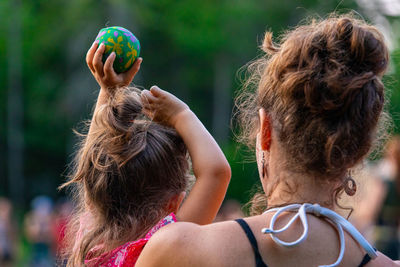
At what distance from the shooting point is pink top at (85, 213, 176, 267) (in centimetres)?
223

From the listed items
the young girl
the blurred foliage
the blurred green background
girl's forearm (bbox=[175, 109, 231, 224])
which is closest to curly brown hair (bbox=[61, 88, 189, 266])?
the young girl

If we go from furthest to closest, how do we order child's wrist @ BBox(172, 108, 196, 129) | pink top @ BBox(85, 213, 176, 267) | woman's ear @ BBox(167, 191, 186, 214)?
woman's ear @ BBox(167, 191, 186, 214) < child's wrist @ BBox(172, 108, 196, 129) < pink top @ BBox(85, 213, 176, 267)

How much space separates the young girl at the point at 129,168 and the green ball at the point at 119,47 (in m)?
0.05

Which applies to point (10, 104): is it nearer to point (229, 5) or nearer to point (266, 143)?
point (229, 5)

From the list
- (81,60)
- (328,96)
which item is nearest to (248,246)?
(328,96)

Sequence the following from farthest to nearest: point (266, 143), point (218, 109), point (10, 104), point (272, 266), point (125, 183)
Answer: point (218, 109)
point (10, 104)
point (125, 183)
point (266, 143)
point (272, 266)

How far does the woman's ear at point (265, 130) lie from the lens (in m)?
1.98

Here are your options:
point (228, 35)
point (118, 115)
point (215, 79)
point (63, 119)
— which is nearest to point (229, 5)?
point (228, 35)

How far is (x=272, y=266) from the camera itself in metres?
1.79

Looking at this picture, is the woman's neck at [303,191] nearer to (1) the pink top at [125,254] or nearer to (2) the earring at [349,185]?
(2) the earring at [349,185]

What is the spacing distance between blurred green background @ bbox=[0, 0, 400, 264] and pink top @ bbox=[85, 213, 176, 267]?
29.6m

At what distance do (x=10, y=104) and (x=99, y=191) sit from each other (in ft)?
108

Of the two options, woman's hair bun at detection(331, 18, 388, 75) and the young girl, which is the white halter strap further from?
the young girl

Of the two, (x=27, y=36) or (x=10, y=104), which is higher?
(x=27, y=36)
